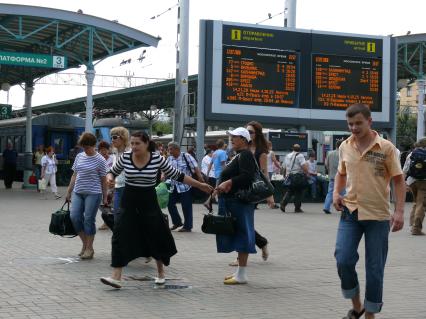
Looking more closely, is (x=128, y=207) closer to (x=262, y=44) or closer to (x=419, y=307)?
(x=419, y=307)

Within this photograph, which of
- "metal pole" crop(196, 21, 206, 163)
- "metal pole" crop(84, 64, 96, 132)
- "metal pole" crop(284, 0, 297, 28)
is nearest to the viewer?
"metal pole" crop(196, 21, 206, 163)

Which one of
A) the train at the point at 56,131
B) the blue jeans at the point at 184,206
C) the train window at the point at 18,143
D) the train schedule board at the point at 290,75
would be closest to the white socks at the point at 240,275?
the blue jeans at the point at 184,206

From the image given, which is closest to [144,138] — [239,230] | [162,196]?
[239,230]

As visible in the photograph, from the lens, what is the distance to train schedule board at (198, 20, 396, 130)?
67.6 ft

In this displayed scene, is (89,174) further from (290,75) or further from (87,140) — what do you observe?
(290,75)

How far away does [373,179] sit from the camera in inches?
238

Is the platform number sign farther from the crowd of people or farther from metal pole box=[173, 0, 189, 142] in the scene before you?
the crowd of people

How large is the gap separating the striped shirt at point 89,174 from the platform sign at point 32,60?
14096mm

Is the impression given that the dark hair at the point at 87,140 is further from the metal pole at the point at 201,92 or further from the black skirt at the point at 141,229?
the metal pole at the point at 201,92

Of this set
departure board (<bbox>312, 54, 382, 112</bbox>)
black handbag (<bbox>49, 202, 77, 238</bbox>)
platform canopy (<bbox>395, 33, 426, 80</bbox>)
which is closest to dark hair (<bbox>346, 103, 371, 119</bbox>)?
black handbag (<bbox>49, 202, 77, 238</bbox>)

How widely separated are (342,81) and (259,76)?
270 centimetres

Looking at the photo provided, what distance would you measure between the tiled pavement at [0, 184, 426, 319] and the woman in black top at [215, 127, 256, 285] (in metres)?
0.29

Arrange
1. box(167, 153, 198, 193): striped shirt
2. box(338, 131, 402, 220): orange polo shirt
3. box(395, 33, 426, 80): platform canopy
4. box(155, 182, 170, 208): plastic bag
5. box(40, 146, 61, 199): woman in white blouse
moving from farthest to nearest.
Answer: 1. box(395, 33, 426, 80): platform canopy
2. box(40, 146, 61, 199): woman in white blouse
3. box(167, 153, 198, 193): striped shirt
4. box(155, 182, 170, 208): plastic bag
5. box(338, 131, 402, 220): orange polo shirt

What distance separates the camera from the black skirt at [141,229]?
7.70 metres
